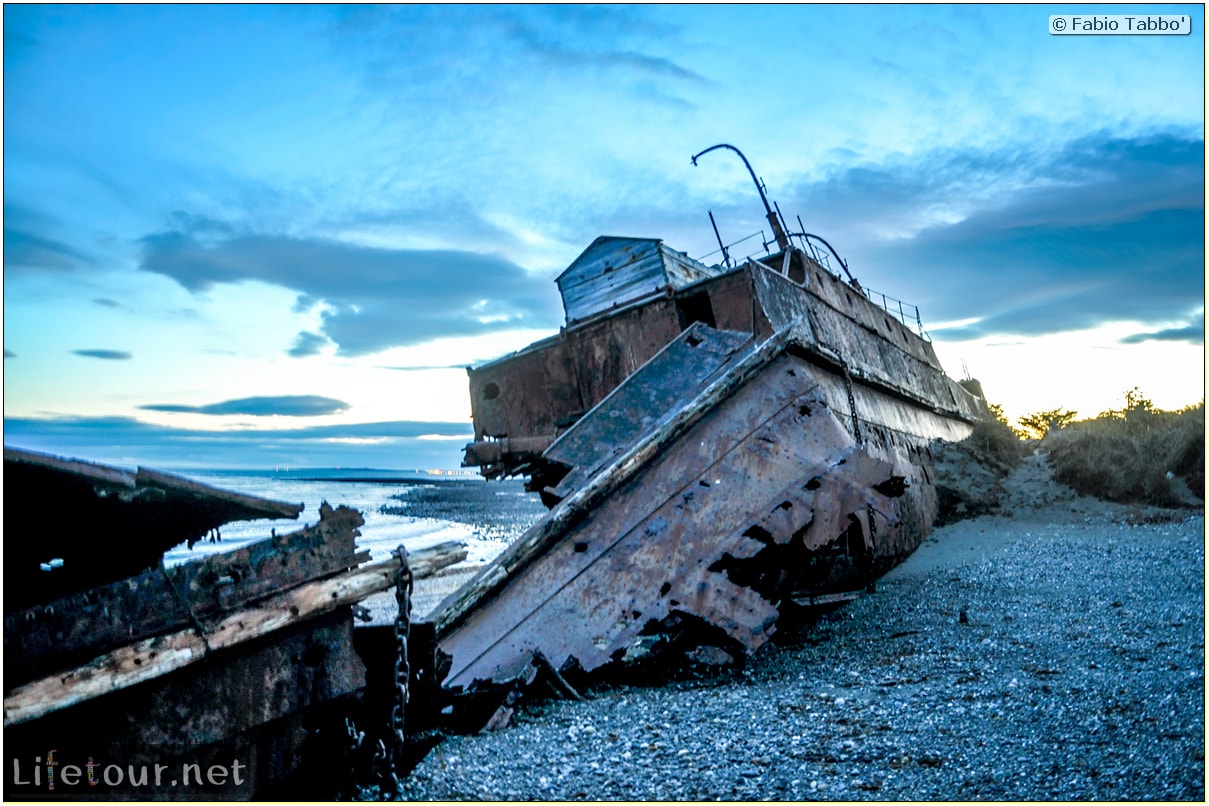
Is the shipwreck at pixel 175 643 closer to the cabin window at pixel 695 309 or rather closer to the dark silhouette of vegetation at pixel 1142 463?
the cabin window at pixel 695 309

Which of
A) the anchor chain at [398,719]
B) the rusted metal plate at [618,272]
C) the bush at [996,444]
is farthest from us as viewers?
the rusted metal plate at [618,272]

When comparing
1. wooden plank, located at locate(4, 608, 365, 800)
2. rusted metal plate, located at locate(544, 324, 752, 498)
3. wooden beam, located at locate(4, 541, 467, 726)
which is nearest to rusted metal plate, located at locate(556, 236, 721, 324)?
rusted metal plate, located at locate(544, 324, 752, 498)

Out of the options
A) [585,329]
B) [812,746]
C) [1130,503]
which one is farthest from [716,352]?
[1130,503]

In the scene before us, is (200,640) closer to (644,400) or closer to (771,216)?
(644,400)

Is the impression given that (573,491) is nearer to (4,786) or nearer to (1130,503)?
(4,786)

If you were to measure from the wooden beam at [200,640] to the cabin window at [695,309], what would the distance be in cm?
614

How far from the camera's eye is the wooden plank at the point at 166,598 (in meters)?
1.96

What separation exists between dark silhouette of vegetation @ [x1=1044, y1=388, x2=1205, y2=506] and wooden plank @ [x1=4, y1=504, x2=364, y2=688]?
10.9 m

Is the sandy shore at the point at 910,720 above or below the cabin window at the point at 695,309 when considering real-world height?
below

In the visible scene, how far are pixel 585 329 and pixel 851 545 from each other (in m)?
4.98

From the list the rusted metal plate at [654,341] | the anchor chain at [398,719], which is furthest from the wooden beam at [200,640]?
the rusted metal plate at [654,341]

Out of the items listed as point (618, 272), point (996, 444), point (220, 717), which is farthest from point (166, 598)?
point (618, 272)

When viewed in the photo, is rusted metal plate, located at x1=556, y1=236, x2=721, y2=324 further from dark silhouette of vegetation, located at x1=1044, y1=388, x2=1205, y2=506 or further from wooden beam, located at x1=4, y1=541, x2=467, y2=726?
wooden beam, located at x1=4, y1=541, x2=467, y2=726

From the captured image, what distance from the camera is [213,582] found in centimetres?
228
